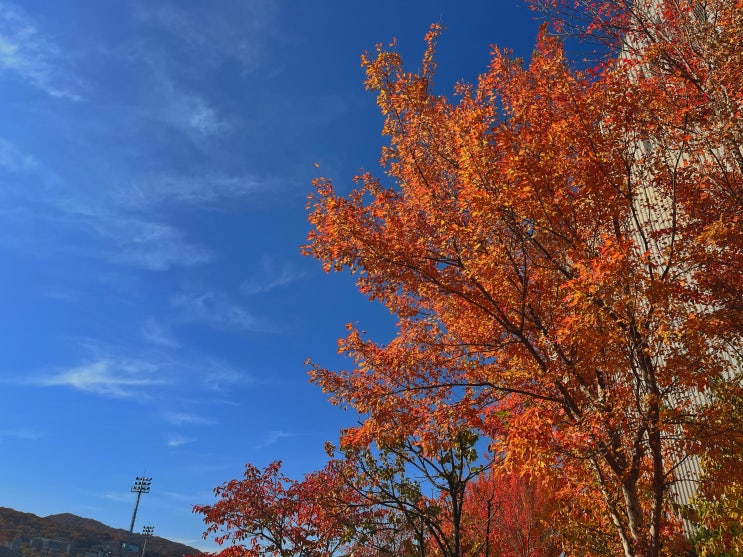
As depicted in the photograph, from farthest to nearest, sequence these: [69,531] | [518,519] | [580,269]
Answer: [69,531]
[518,519]
[580,269]

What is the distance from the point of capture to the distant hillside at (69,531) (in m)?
96.8

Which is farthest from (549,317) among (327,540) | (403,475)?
(327,540)

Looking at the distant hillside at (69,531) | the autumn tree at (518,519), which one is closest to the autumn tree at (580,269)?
the autumn tree at (518,519)

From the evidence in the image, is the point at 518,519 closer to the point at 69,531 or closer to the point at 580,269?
the point at 580,269

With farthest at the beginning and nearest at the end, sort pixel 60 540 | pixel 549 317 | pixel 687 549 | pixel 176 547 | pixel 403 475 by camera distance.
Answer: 1. pixel 176 547
2. pixel 60 540
3. pixel 687 549
4. pixel 403 475
5. pixel 549 317

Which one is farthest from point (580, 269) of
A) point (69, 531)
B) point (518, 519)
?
point (69, 531)

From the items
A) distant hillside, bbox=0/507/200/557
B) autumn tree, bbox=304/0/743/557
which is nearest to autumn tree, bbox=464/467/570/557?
autumn tree, bbox=304/0/743/557

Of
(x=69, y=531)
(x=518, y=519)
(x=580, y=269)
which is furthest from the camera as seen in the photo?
(x=69, y=531)

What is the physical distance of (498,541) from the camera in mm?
17453

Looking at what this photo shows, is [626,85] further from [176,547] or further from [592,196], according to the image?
[176,547]

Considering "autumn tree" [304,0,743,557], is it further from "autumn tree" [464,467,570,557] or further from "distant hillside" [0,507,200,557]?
"distant hillside" [0,507,200,557]

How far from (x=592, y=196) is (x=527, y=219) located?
1.02 m

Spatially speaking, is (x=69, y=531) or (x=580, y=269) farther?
(x=69, y=531)

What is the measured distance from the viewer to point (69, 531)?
362ft
